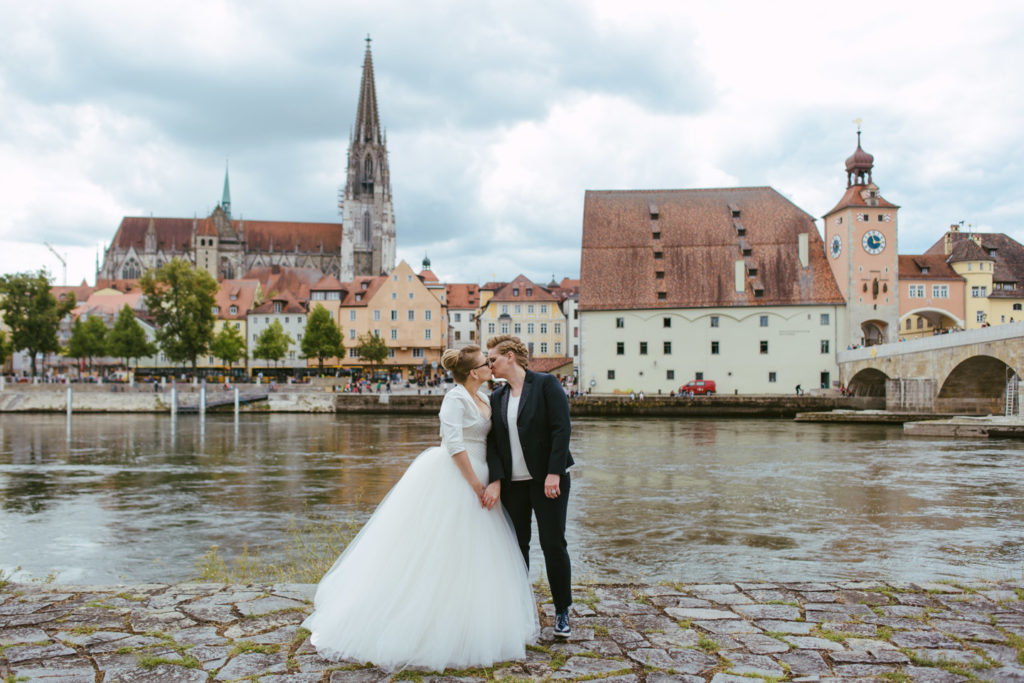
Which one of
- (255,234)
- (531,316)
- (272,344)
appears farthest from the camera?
(255,234)

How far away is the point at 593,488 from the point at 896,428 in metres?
26.7

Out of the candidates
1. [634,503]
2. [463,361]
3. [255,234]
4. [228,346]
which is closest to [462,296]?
[228,346]

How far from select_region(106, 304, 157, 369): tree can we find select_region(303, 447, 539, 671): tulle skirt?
256ft

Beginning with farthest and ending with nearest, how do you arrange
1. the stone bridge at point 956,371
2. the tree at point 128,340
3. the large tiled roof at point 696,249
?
1. the tree at point 128,340
2. the large tiled roof at point 696,249
3. the stone bridge at point 956,371

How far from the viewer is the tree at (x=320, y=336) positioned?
74062 millimetres

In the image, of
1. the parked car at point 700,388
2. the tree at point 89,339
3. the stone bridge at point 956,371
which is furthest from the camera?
the tree at point 89,339

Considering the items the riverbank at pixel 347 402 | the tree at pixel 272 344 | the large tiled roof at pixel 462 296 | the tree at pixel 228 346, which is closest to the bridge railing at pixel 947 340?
the riverbank at pixel 347 402

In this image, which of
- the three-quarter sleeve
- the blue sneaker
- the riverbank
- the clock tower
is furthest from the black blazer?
the clock tower

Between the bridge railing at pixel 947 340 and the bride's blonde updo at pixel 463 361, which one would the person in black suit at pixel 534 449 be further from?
the bridge railing at pixel 947 340

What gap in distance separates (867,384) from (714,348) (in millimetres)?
9981

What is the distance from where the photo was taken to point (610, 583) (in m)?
6.94

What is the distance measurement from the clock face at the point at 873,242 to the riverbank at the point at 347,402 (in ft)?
38.8

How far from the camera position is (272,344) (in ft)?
260

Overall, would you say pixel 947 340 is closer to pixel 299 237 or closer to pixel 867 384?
pixel 867 384
